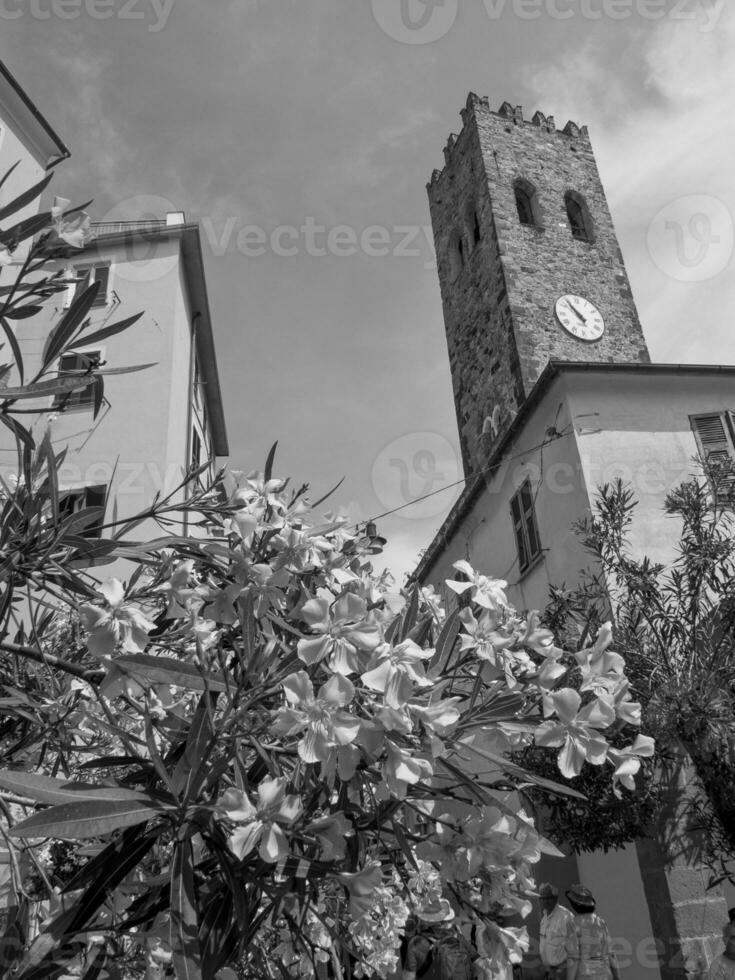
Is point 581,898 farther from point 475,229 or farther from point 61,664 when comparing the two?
point 475,229

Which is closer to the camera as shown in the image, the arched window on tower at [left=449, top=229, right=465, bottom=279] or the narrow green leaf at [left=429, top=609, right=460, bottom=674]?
the narrow green leaf at [left=429, top=609, right=460, bottom=674]

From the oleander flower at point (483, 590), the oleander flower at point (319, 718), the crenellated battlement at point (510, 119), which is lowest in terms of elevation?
the oleander flower at point (319, 718)

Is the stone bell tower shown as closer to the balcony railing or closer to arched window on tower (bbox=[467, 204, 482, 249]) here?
arched window on tower (bbox=[467, 204, 482, 249])

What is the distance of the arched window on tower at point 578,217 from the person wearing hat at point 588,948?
52.6 feet

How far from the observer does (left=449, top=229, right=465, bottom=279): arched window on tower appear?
65.3ft

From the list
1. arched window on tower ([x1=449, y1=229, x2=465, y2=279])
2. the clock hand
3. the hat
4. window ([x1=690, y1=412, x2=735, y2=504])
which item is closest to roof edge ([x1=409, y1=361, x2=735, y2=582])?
window ([x1=690, y1=412, x2=735, y2=504])

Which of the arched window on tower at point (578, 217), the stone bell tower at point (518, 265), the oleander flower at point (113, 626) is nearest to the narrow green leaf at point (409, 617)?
the oleander flower at point (113, 626)

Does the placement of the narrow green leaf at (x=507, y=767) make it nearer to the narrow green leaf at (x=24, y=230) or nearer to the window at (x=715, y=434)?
the narrow green leaf at (x=24, y=230)

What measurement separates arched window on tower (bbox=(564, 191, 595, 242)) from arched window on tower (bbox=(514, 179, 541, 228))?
0.93 meters

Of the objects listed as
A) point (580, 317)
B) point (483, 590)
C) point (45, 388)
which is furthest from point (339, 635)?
point (580, 317)

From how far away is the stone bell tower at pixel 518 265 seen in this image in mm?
16625

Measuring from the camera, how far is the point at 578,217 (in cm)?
1972

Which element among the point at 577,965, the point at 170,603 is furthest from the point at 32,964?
the point at 577,965

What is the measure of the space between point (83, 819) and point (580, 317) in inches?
680
